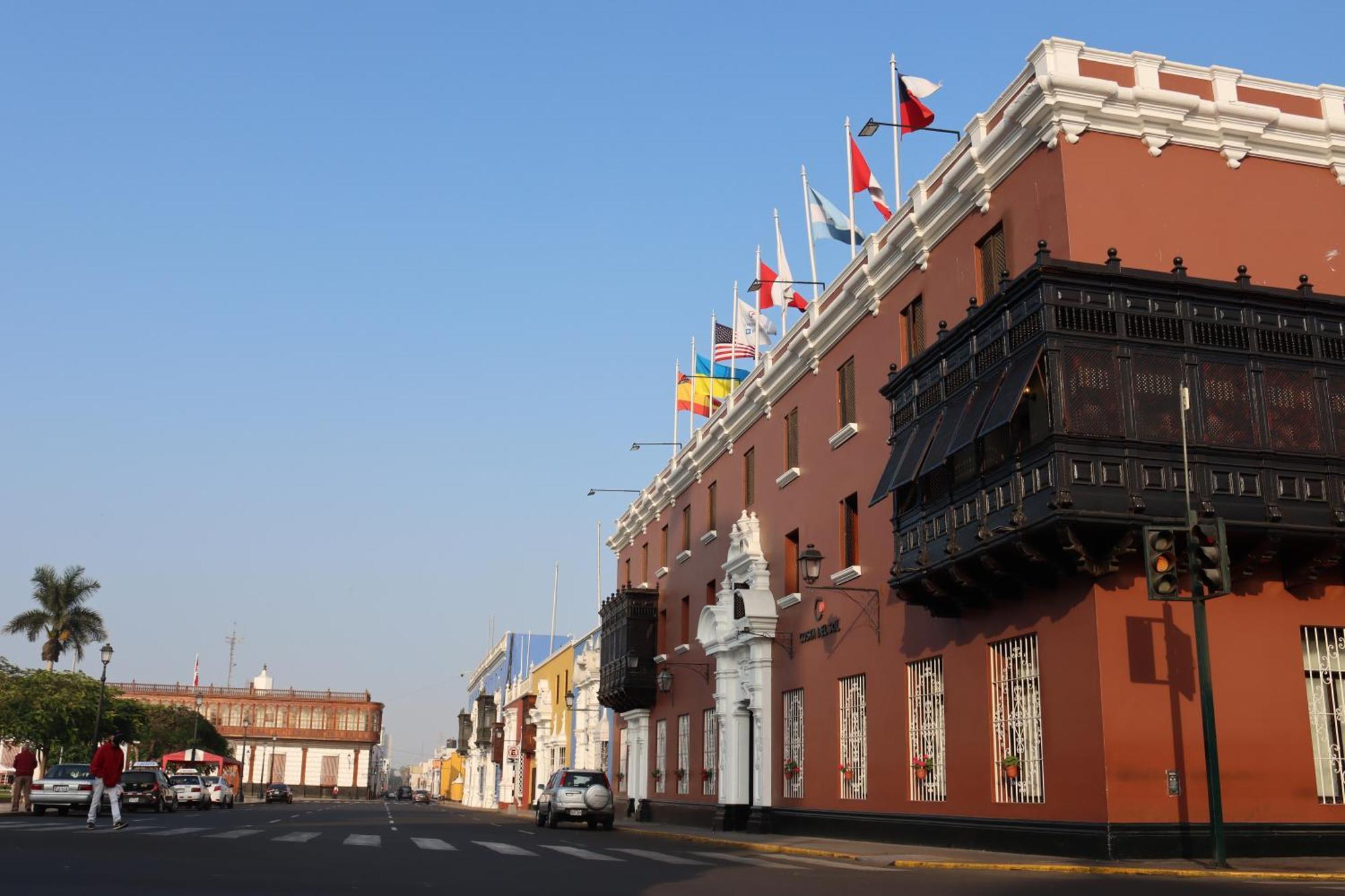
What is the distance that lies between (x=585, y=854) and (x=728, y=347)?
745 inches

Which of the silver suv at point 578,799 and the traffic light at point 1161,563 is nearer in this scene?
the traffic light at point 1161,563

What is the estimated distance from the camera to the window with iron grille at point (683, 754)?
3478 cm

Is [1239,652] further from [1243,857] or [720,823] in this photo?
[720,823]

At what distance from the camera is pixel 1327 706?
16.4m

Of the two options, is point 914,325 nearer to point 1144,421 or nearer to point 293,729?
point 1144,421

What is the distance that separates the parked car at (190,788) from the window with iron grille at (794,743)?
33330 mm

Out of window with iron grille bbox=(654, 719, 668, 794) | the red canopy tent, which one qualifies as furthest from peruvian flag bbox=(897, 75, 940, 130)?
the red canopy tent

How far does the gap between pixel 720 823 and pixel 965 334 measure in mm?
15796

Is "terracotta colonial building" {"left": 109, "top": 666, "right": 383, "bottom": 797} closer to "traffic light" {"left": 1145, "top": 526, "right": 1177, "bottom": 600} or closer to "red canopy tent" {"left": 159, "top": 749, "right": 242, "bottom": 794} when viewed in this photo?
"red canopy tent" {"left": 159, "top": 749, "right": 242, "bottom": 794}

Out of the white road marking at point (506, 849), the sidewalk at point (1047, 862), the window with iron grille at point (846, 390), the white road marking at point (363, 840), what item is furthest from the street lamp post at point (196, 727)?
the sidewalk at point (1047, 862)

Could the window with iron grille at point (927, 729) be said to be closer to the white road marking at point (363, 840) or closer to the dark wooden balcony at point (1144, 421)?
the dark wooden balcony at point (1144, 421)

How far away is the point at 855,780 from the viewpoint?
23031 millimetres

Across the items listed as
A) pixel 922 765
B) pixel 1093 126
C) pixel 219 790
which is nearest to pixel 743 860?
pixel 922 765

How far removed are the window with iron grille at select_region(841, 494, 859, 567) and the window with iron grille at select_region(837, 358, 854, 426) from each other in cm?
168
